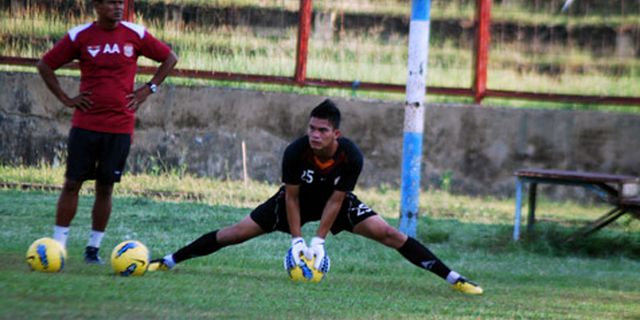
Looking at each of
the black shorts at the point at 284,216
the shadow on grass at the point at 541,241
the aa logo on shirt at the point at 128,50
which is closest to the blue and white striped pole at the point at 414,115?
the shadow on grass at the point at 541,241

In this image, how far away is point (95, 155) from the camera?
30.8ft

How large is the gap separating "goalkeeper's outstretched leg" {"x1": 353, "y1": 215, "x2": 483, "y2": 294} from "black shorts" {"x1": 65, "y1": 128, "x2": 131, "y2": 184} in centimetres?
191

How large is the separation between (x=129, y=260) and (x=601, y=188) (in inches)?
234

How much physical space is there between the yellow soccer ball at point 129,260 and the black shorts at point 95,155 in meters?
0.84

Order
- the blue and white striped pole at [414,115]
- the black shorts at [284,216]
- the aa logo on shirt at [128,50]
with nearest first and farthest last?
the black shorts at [284,216]
the aa logo on shirt at [128,50]
the blue and white striped pole at [414,115]

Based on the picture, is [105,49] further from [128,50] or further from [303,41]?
[303,41]

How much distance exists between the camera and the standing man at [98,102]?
30.6ft

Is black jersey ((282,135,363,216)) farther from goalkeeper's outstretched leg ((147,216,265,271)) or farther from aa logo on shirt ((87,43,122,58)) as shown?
aa logo on shirt ((87,43,122,58))

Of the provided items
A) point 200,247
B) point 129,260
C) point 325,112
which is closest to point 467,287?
point 325,112

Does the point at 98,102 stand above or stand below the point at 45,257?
above

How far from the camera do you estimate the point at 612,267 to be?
11.9 meters

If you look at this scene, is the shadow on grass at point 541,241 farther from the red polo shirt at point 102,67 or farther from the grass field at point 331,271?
the red polo shirt at point 102,67

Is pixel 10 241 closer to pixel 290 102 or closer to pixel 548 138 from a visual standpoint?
pixel 290 102

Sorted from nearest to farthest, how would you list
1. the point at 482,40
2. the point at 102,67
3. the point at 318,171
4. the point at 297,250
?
the point at 297,250
the point at 318,171
the point at 102,67
the point at 482,40
